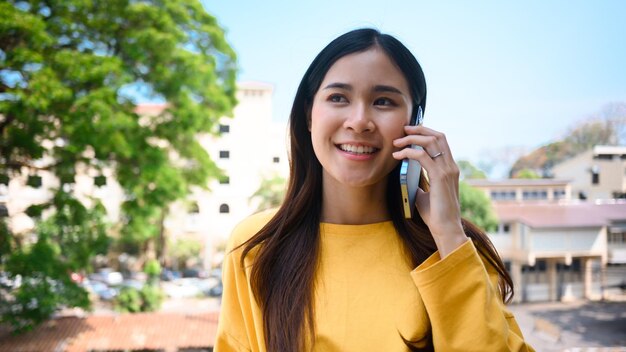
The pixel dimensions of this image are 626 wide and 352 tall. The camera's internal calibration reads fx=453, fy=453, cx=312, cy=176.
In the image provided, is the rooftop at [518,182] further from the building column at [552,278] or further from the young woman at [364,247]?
the young woman at [364,247]

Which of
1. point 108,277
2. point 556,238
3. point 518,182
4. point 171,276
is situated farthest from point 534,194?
point 108,277

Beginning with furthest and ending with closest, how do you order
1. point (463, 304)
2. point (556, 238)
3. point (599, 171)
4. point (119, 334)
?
point (556, 238)
point (119, 334)
point (599, 171)
point (463, 304)

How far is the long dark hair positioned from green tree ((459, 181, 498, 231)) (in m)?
→ 6.10

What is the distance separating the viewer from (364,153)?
599mm

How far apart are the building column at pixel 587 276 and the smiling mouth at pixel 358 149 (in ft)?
22.4

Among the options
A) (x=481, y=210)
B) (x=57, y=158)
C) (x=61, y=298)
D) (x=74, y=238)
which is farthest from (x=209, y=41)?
(x=481, y=210)

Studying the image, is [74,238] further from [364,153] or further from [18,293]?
[364,153]

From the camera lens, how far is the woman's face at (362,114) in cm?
59

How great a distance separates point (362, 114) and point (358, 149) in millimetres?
47

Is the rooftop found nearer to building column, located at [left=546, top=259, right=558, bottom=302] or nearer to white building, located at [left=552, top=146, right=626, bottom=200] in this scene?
white building, located at [left=552, top=146, right=626, bottom=200]

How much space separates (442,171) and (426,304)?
0.16 metres

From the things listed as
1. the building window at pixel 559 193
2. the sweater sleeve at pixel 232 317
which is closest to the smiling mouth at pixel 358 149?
the sweater sleeve at pixel 232 317

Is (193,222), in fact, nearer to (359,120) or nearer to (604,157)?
(604,157)

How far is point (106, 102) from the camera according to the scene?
12.8 ft
